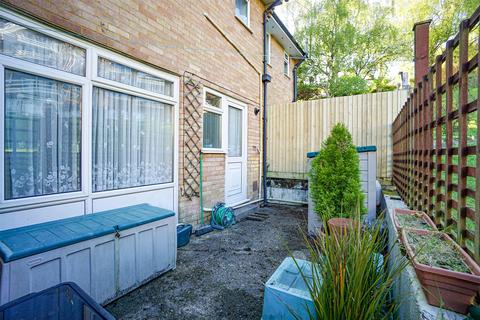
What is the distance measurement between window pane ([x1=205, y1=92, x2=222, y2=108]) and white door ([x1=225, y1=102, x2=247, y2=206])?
1.30 feet

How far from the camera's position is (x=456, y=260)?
1.26 metres

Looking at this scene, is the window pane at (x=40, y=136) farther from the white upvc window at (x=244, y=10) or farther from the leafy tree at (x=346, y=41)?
the leafy tree at (x=346, y=41)

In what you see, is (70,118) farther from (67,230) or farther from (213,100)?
(213,100)

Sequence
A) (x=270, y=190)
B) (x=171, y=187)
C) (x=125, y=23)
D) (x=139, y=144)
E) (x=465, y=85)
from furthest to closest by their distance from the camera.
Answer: (x=270, y=190)
(x=171, y=187)
(x=139, y=144)
(x=125, y=23)
(x=465, y=85)

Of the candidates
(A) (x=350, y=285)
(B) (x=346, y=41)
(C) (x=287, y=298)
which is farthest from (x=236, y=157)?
(B) (x=346, y=41)

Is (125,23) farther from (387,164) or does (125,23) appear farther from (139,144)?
(387,164)

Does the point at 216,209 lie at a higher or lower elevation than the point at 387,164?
lower

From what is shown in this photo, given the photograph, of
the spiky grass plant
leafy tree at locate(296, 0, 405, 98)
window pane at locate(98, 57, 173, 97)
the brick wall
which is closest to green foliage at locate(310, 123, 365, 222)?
the brick wall

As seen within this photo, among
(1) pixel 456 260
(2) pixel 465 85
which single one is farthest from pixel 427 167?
(1) pixel 456 260

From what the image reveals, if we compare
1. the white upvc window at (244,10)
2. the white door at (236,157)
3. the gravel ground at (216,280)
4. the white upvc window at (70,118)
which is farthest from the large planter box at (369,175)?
the white upvc window at (244,10)

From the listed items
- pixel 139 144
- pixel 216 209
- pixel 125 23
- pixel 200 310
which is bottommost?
pixel 200 310

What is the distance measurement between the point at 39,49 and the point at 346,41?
18.0 metres

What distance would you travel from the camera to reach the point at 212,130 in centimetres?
483

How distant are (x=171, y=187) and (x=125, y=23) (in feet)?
7.72
